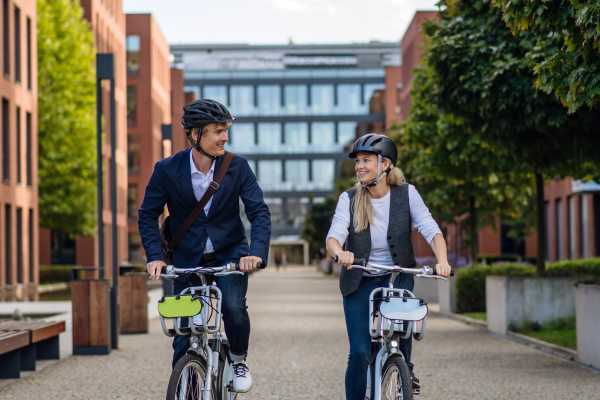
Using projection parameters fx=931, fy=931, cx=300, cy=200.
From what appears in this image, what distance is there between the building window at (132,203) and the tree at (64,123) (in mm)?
25602

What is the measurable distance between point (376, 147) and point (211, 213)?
1.03 meters

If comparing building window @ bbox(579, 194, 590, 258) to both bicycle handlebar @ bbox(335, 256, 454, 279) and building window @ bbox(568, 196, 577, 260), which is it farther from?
bicycle handlebar @ bbox(335, 256, 454, 279)

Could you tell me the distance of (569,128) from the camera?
11438mm

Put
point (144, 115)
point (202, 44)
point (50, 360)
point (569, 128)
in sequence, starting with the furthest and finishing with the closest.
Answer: point (202, 44) < point (144, 115) < point (569, 128) < point (50, 360)

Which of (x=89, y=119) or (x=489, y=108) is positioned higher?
(x=89, y=119)

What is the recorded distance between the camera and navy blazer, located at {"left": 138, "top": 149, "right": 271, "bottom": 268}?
17.2 feet

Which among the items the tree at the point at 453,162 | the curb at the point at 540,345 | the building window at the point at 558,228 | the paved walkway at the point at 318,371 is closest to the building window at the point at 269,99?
the building window at the point at 558,228

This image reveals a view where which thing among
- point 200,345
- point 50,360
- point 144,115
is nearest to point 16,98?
point 50,360

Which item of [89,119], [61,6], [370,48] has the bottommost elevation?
[89,119]

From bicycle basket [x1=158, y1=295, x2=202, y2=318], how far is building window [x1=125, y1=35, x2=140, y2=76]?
6526cm

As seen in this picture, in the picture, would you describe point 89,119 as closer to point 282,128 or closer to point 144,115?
point 144,115

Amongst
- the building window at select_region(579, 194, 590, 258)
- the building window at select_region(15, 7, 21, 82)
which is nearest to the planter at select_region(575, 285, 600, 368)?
the building window at select_region(579, 194, 590, 258)

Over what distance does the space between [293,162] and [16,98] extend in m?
59.6

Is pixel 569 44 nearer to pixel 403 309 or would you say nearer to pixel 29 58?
pixel 403 309
